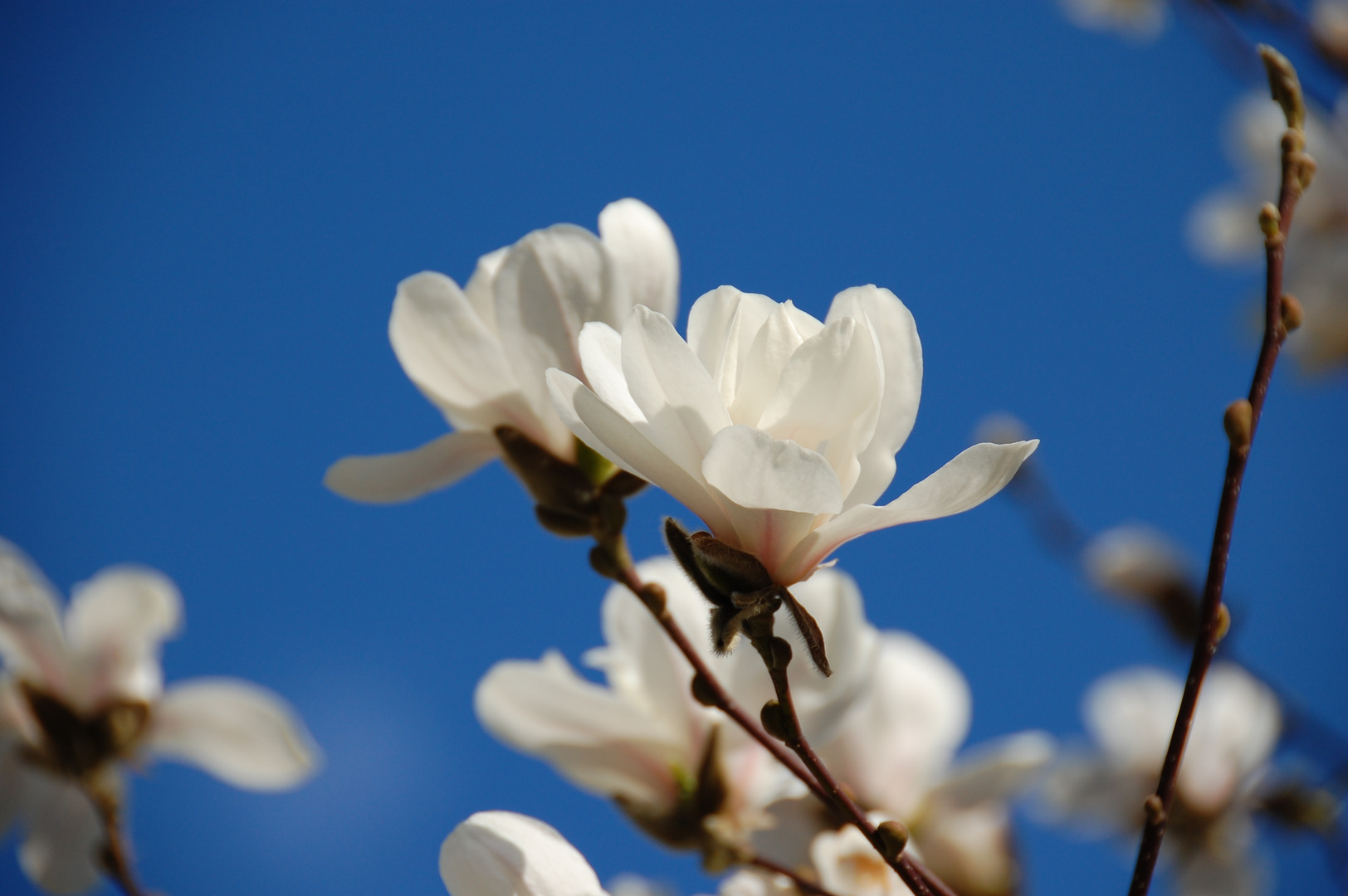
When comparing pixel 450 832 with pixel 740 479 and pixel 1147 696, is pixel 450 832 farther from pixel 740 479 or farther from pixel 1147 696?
pixel 1147 696

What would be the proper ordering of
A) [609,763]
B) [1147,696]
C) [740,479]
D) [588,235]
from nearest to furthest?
[740,479], [588,235], [609,763], [1147,696]

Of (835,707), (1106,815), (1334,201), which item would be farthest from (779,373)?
(1334,201)

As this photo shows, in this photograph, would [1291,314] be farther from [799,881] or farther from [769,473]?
[799,881]

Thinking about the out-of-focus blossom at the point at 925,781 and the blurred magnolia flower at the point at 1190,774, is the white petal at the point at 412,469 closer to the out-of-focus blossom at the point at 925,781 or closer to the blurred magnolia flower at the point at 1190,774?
the out-of-focus blossom at the point at 925,781


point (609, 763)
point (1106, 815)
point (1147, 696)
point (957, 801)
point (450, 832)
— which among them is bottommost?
point (450, 832)

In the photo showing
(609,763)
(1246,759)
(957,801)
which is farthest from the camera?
(1246,759)

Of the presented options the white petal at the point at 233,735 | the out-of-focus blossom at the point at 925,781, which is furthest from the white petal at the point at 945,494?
the white petal at the point at 233,735

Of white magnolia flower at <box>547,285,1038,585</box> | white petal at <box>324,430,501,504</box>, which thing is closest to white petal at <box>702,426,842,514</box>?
white magnolia flower at <box>547,285,1038,585</box>

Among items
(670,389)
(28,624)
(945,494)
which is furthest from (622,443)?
(28,624)

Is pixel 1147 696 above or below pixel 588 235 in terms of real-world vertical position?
above
